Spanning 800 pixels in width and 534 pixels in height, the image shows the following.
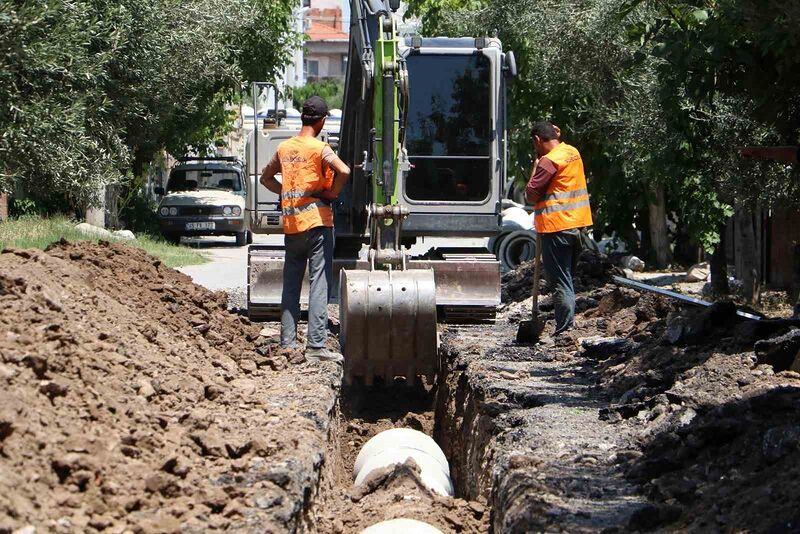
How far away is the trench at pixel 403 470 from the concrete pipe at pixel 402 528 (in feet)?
1.24

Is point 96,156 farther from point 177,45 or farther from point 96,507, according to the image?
point 96,507

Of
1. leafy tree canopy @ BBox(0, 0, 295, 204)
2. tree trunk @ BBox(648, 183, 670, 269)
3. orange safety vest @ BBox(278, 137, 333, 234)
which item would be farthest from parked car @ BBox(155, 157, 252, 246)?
orange safety vest @ BBox(278, 137, 333, 234)

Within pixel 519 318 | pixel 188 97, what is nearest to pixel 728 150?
pixel 519 318

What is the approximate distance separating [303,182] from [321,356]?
1.46 m

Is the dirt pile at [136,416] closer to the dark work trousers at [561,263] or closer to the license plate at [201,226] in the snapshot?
the dark work trousers at [561,263]

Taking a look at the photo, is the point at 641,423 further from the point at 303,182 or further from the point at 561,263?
the point at 561,263

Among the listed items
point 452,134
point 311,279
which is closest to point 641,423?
point 311,279

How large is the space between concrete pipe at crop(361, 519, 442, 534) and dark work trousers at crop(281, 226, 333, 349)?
3.41 metres

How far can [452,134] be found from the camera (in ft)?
45.6

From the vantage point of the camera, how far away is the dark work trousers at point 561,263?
11594 millimetres

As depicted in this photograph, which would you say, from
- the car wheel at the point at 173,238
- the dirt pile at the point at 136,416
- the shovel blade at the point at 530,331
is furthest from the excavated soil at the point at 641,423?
the car wheel at the point at 173,238

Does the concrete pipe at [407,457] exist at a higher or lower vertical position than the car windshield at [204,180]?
lower

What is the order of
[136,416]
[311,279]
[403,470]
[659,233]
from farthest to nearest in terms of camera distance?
1. [659,233]
2. [311,279]
3. [403,470]
4. [136,416]

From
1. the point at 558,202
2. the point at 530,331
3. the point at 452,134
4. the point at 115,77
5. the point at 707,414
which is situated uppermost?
the point at 115,77
